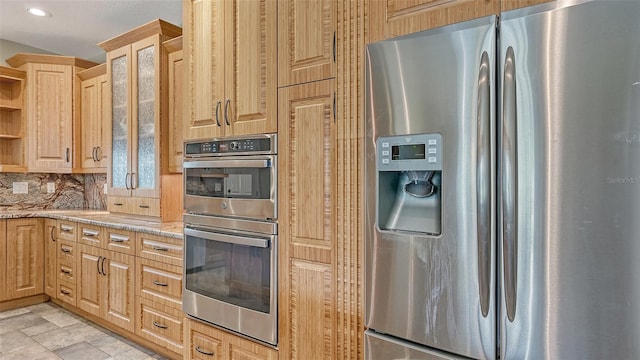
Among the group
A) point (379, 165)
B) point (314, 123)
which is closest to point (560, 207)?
point (379, 165)

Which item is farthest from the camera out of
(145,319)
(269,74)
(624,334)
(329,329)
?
(145,319)

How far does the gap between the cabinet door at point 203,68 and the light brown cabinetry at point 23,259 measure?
2.68m

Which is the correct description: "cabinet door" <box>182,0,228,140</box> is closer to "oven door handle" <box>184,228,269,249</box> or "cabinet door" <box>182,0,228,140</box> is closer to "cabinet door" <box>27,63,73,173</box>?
"oven door handle" <box>184,228,269,249</box>

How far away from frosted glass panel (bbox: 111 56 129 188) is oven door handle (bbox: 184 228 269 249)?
163cm

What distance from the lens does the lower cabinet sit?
279 centimetres

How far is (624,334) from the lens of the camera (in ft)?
2.91

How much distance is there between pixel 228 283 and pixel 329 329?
0.65 metres

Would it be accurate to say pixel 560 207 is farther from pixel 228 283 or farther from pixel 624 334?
pixel 228 283

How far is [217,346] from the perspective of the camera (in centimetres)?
191

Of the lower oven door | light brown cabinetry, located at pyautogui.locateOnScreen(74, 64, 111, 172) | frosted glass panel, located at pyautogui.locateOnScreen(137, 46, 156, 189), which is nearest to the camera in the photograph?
the lower oven door

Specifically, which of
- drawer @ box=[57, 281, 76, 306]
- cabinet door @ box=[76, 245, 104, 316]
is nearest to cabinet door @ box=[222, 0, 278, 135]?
cabinet door @ box=[76, 245, 104, 316]

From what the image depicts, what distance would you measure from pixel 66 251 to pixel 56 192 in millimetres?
1252

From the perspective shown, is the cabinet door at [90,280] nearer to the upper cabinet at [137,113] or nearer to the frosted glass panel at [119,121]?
the upper cabinet at [137,113]

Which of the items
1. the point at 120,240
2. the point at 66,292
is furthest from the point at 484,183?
the point at 66,292
